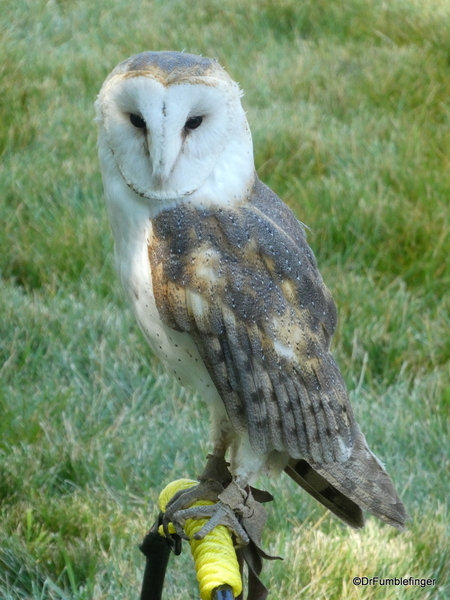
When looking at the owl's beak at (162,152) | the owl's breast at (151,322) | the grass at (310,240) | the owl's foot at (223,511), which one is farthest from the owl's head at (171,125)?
the grass at (310,240)

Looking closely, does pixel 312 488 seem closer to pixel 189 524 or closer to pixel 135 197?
pixel 189 524

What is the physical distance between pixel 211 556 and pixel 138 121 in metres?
0.85

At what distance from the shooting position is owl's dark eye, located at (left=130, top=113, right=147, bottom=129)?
1724mm

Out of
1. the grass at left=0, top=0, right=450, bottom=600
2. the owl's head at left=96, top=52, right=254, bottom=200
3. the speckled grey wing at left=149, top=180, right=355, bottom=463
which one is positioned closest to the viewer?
the owl's head at left=96, top=52, right=254, bottom=200

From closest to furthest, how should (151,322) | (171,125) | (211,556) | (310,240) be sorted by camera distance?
1. (171,125)
2. (211,556)
3. (151,322)
4. (310,240)

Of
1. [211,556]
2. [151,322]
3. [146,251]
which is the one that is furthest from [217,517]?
[146,251]

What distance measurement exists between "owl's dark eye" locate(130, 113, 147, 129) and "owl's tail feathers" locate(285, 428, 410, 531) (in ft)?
2.71

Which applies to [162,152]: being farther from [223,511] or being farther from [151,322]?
[223,511]

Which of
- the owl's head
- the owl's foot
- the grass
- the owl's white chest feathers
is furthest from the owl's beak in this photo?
the grass

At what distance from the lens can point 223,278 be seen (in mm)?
1838

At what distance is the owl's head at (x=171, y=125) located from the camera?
167 cm

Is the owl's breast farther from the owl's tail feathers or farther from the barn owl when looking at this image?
the owl's tail feathers

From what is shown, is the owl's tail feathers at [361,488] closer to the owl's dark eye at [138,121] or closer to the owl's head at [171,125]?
the owl's head at [171,125]

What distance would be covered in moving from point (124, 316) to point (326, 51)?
2.77m
